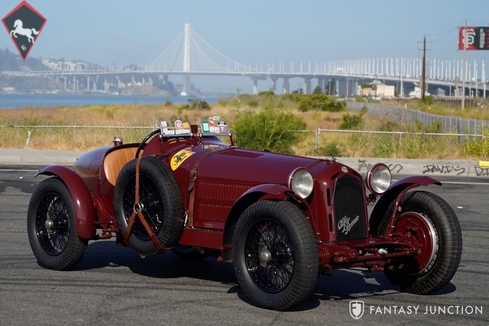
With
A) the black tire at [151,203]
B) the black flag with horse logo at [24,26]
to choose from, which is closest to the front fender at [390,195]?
the black tire at [151,203]

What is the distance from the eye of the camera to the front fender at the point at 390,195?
759cm

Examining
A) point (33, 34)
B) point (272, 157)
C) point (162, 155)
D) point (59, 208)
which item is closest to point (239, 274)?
point (272, 157)

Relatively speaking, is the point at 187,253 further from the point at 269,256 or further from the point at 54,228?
the point at 269,256

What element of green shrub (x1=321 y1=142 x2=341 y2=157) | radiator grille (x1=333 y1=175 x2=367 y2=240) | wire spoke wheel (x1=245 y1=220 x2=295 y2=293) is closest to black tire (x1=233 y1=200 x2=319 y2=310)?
wire spoke wheel (x1=245 y1=220 x2=295 y2=293)

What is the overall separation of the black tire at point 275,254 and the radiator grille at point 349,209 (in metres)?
0.49

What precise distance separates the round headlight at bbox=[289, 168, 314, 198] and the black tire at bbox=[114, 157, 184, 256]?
1.15m

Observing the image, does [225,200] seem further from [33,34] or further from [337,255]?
[33,34]

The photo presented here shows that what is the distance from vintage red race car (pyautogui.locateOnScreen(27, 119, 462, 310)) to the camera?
6707mm

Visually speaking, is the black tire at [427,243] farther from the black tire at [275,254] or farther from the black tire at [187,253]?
the black tire at [187,253]

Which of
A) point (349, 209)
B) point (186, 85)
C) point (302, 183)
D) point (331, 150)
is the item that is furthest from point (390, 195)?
point (186, 85)

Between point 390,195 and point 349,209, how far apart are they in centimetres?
74

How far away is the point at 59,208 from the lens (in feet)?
27.8

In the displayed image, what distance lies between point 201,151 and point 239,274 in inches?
54.8

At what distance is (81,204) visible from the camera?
813cm
